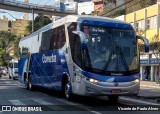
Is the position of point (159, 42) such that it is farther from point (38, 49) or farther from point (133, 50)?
point (133, 50)

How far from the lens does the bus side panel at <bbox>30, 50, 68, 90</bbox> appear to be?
18.8 m

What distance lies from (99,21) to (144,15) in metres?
35.2

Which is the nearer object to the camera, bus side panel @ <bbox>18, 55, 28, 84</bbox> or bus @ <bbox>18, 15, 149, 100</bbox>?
bus @ <bbox>18, 15, 149, 100</bbox>

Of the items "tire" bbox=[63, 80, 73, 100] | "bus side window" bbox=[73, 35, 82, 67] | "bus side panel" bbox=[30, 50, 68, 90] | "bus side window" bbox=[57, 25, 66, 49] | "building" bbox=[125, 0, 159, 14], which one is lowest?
"tire" bbox=[63, 80, 73, 100]

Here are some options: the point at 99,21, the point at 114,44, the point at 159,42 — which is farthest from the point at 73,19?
the point at 159,42

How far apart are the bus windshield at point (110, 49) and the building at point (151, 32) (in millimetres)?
28948

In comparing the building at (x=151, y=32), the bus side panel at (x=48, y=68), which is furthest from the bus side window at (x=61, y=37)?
the building at (x=151, y=32)

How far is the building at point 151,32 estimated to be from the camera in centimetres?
4722

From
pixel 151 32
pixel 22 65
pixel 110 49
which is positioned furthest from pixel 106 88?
pixel 151 32

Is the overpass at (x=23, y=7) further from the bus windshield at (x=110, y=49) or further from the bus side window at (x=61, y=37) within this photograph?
the bus windshield at (x=110, y=49)

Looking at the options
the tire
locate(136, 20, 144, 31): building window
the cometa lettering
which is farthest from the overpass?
the tire

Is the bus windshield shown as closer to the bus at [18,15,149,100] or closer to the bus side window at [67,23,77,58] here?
the bus at [18,15,149,100]

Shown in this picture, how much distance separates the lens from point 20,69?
29828 millimetres

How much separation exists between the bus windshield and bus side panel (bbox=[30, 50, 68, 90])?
A: 2.32 meters
